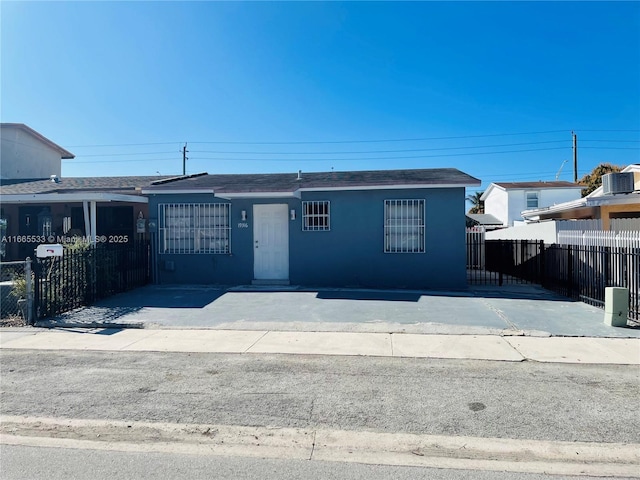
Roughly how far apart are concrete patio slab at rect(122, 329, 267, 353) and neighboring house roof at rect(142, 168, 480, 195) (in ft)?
16.6

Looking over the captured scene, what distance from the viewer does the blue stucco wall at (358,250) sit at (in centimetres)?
1200

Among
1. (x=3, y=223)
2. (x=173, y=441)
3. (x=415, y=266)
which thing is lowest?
(x=173, y=441)

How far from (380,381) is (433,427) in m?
1.22

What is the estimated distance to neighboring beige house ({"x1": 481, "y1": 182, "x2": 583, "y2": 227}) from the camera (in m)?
30.0

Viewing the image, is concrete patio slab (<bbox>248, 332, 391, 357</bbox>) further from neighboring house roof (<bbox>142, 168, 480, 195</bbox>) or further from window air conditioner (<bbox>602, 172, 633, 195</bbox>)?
window air conditioner (<bbox>602, 172, 633, 195</bbox>)

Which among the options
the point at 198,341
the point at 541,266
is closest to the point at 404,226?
the point at 541,266

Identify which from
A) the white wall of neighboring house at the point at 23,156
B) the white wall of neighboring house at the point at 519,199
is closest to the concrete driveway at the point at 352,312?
the white wall of neighboring house at the point at 23,156

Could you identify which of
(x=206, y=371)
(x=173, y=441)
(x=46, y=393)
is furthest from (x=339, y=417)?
(x=46, y=393)

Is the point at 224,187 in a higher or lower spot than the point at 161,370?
higher

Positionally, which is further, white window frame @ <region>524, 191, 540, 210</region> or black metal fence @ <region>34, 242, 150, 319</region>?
white window frame @ <region>524, 191, 540, 210</region>

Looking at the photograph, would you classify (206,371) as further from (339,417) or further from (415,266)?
(415,266)

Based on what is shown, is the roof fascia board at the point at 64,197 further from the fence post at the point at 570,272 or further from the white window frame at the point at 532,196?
the white window frame at the point at 532,196

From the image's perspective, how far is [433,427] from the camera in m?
4.00

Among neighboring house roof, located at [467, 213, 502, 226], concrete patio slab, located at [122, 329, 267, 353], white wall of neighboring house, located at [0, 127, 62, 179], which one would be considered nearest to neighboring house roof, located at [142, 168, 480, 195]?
concrete patio slab, located at [122, 329, 267, 353]
